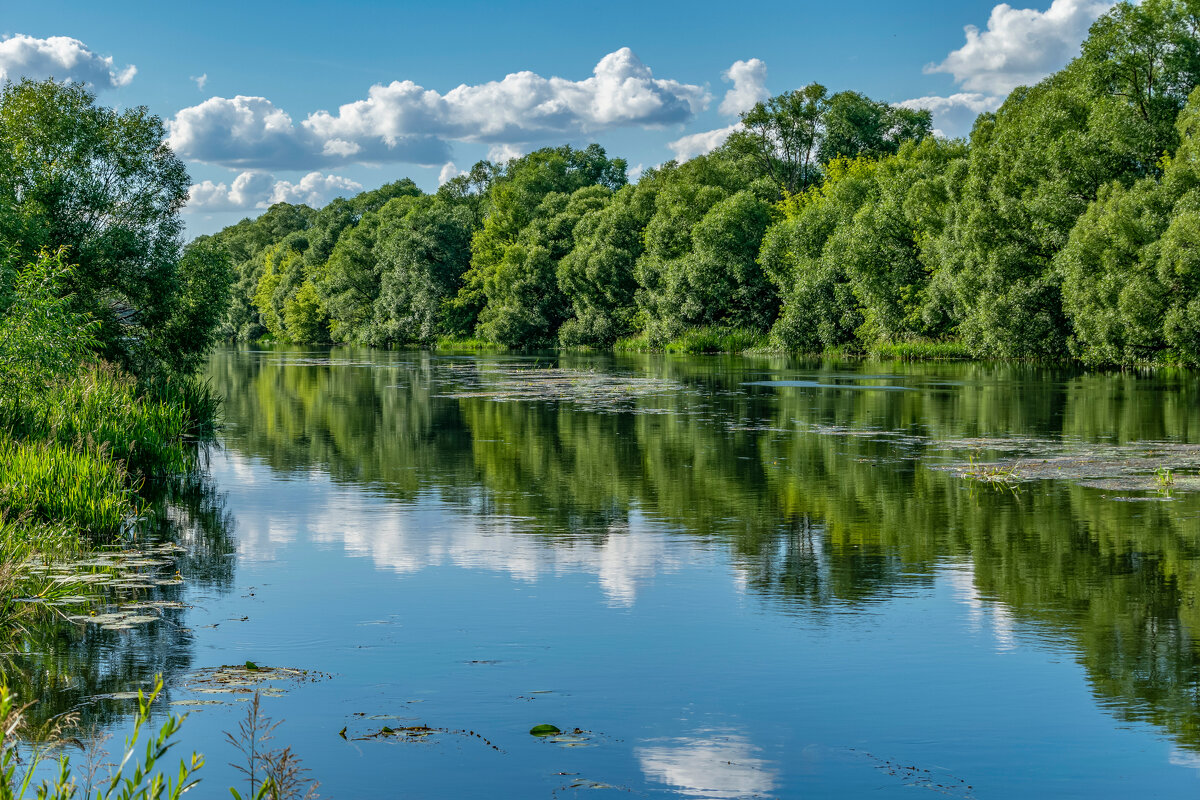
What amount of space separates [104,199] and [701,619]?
29.4 m

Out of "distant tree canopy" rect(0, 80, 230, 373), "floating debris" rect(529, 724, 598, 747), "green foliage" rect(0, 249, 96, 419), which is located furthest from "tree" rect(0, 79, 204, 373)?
"floating debris" rect(529, 724, 598, 747)

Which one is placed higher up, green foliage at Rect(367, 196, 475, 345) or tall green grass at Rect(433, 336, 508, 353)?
green foliage at Rect(367, 196, 475, 345)

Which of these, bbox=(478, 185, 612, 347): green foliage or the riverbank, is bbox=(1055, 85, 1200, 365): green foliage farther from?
bbox=(478, 185, 612, 347): green foliage

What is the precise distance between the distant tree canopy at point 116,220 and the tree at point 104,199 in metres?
0.03

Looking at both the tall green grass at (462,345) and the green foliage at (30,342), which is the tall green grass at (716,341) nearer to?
the tall green grass at (462,345)

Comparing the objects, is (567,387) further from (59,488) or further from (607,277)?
(607,277)

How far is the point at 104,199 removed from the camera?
33656 mm

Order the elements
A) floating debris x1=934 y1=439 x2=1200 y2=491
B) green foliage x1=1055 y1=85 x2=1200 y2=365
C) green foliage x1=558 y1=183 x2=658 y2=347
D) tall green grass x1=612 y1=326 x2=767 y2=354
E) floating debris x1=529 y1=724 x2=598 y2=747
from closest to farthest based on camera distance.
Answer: floating debris x1=529 y1=724 x2=598 y2=747, floating debris x1=934 y1=439 x2=1200 y2=491, green foliage x1=1055 y1=85 x2=1200 y2=365, tall green grass x1=612 y1=326 x2=767 y2=354, green foliage x1=558 y1=183 x2=658 y2=347

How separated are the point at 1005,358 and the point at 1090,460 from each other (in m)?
41.7

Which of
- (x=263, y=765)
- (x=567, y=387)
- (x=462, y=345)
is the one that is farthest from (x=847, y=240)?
(x=263, y=765)

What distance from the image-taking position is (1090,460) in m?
20.8

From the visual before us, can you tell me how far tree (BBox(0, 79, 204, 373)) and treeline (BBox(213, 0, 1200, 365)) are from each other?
5001mm

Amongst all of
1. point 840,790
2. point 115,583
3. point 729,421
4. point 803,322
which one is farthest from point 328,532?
point 803,322

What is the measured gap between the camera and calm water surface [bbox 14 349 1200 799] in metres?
7.15
